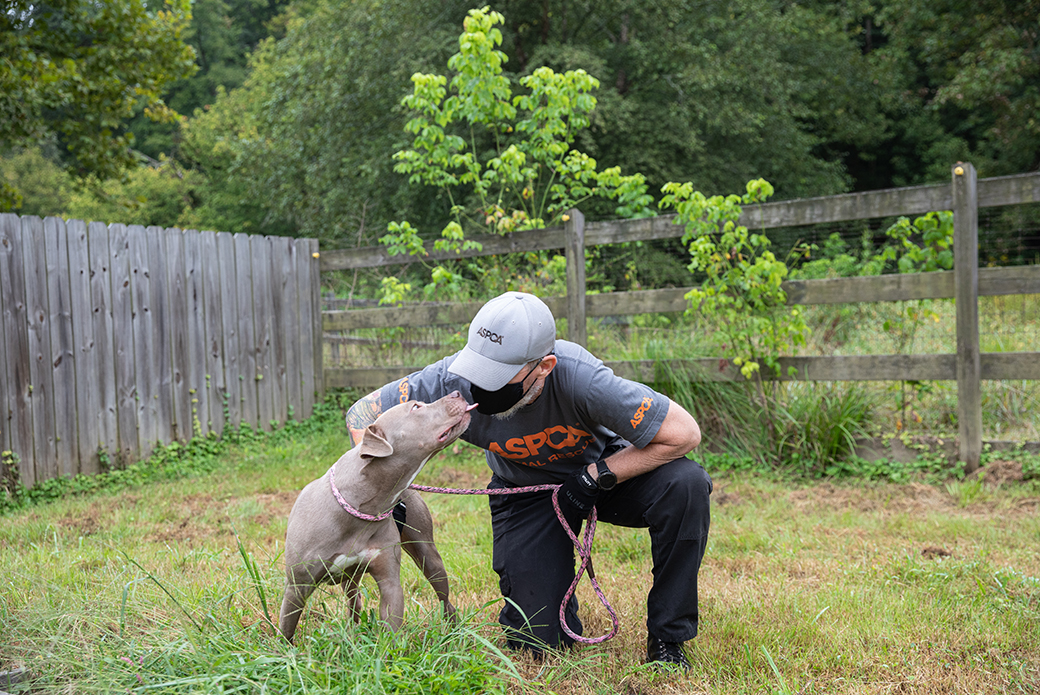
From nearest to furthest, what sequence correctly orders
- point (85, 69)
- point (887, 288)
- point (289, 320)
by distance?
point (887, 288) < point (289, 320) < point (85, 69)

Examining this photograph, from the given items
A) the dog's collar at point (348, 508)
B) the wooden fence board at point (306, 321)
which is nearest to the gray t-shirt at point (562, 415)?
the dog's collar at point (348, 508)

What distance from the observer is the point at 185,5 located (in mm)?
11320

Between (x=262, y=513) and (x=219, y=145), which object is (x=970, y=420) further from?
(x=219, y=145)

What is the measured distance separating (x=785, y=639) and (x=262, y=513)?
3062 mm

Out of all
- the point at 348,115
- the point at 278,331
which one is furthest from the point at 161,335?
the point at 348,115

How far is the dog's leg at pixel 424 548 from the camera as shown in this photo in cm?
255

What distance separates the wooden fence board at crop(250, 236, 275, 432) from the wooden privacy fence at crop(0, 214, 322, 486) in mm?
10

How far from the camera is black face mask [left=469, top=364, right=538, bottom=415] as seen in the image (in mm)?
2434

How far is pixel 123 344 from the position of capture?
555cm

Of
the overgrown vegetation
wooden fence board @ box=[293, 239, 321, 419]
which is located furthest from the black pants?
wooden fence board @ box=[293, 239, 321, 419]

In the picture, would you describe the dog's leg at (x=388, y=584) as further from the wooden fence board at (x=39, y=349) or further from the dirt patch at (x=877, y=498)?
the wooden fence board at (x=39, y=349)

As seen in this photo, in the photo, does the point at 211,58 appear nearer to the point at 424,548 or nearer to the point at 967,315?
the point at 967,315

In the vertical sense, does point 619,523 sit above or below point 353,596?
above

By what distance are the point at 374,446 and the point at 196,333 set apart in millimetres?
4589
